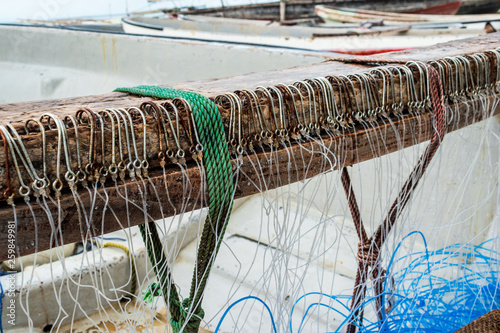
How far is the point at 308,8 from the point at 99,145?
7.72 m

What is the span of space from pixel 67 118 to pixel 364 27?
14.2 ft

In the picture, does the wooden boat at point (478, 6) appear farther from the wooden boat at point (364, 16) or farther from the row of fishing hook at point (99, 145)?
the row of fishing hook at point (99, 145)

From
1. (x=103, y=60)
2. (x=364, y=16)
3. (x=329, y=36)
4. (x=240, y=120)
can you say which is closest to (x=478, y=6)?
(x=364, y=16)

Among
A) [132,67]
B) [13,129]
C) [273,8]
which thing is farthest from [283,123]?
[273,8]

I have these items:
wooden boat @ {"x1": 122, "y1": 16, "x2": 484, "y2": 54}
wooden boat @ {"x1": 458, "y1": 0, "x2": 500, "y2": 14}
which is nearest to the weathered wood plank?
wooden boat @ {"x1": 122, "y1": 16, "x2": 484, "y2": 54}

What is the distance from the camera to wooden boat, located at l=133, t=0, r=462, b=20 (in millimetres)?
7297

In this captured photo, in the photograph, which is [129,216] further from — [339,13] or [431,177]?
[339,13]

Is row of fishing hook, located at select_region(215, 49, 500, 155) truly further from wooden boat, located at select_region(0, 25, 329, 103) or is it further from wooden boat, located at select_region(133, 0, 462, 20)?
wooden boat, located at select_region(133, 0, 462, 20)

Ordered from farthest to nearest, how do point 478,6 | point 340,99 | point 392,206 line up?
point 478,6
point 392,206
point 340,99

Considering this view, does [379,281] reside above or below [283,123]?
below

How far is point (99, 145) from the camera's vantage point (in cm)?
64

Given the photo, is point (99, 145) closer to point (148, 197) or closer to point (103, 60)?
point (148, 197)

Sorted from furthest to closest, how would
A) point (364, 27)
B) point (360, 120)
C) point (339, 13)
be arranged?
point (339, 13) < point (364, 27) < point (360, 120)

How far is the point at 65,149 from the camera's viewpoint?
607 mm
